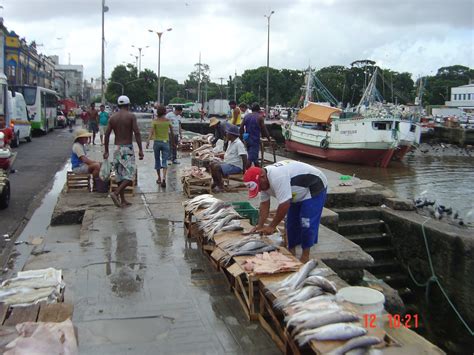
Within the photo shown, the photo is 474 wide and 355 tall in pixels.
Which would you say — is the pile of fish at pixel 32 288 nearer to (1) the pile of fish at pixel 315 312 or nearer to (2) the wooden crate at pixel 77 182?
(1) the pile of fish at pixel 315 312

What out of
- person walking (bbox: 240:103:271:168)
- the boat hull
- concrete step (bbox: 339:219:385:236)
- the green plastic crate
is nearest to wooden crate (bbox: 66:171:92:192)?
person walking (bbox: 240:103:271:168)

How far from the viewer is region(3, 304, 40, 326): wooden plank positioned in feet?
11.8

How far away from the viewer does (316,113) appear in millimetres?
30672

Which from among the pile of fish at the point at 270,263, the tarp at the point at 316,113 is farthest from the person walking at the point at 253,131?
the tarp at the point at 316,113

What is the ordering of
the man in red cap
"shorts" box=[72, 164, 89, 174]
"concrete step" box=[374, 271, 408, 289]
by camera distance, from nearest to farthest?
the man in red cap < "concrete step" box=[374, 271, 408, 289] < "shorts" box=[72, 164, 89, 174]

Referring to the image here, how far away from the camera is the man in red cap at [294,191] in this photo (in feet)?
16.7

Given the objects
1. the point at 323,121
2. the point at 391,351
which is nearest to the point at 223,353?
the point at 391,351

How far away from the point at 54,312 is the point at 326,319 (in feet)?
6.92

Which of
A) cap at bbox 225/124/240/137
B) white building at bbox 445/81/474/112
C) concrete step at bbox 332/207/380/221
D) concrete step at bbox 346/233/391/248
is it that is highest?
white building at bbox 445/81/474/112

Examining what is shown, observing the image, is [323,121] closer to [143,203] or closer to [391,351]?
[143,203]

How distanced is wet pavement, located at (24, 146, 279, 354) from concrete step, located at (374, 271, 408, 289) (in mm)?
3881

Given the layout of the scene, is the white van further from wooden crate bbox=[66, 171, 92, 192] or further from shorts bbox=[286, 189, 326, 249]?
shorts bbox=[286, 189, 326, 249]

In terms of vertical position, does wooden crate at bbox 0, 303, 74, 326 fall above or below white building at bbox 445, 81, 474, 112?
below

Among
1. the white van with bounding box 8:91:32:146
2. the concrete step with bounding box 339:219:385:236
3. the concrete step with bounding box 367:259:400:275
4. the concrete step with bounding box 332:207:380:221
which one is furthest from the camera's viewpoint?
the white van with bounding box 8:91:32:146
